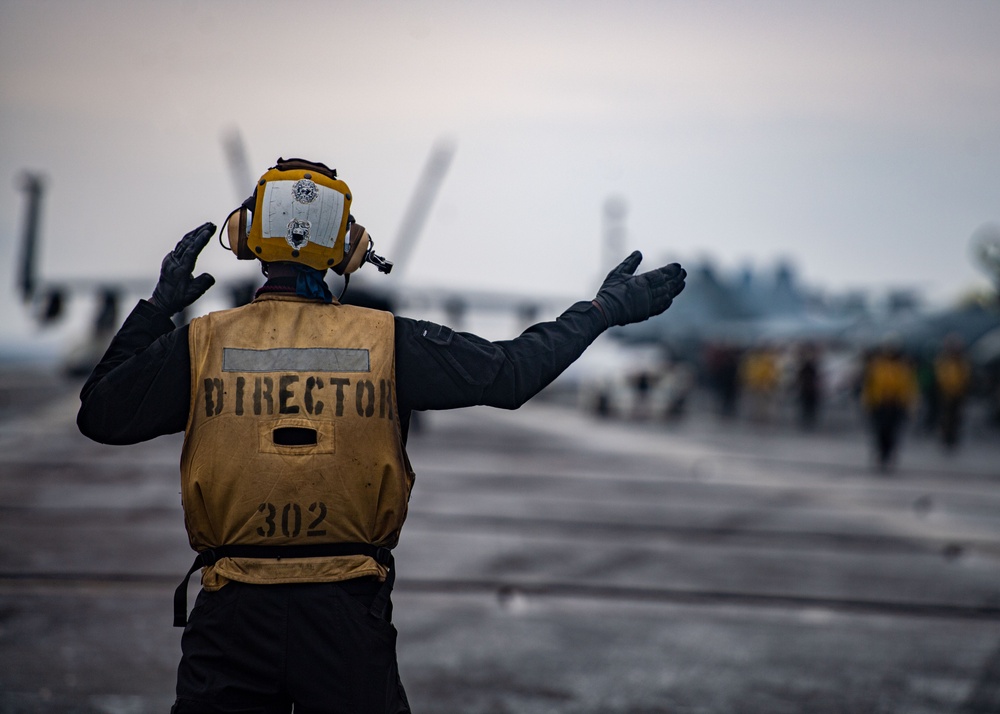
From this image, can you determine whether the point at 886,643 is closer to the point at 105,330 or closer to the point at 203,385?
the point at 203,385

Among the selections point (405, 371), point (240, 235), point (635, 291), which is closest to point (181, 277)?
point (240, 235)

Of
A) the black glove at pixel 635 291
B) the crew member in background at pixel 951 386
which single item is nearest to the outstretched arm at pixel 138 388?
the black glove at pixel 635 291

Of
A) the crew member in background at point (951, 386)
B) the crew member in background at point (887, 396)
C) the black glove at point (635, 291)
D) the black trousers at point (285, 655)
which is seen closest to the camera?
the black trousers at point (285, 655)

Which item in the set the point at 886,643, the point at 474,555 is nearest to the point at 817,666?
the point at 886,643

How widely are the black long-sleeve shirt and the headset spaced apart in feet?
0.90

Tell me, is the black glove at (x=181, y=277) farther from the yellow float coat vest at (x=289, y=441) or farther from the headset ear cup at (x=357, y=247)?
the headset ear cup at (x=357, y=247)

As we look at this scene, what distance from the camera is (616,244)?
56500 mm

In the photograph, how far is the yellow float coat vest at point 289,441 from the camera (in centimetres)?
274

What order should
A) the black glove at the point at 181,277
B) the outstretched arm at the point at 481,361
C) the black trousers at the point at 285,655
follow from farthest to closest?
the black glove at the point at 181,277
the outstretched arm at the point at 481,361
the black trousers at the point at 285,655

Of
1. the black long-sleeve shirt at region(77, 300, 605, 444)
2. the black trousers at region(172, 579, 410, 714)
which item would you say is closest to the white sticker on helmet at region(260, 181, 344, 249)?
the black long-sleeve shirt at region(77, 300, 605, 444)

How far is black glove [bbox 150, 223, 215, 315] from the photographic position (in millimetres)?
2934

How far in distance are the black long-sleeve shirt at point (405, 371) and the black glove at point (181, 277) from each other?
0.04m

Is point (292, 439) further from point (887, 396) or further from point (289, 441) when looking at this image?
point (887, 396)

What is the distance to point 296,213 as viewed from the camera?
9.48 ft
